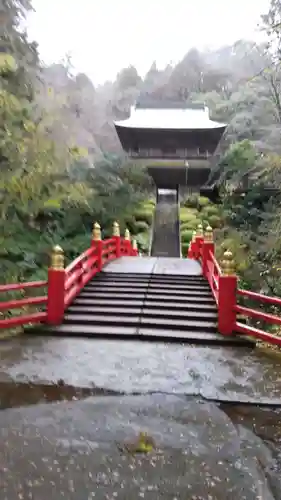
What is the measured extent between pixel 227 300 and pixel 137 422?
132 inches

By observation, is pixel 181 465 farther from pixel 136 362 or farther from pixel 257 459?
pixel 136 362

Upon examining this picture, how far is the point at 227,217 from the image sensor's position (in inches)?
872

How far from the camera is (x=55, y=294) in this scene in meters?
6.86

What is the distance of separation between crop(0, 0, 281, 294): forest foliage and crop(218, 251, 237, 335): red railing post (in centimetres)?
303

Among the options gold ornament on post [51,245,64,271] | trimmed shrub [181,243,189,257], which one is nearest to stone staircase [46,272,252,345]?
gold ornament on post [51,245,64,271]

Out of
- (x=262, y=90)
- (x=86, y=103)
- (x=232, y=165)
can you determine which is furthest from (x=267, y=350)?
(x=86, y=103)

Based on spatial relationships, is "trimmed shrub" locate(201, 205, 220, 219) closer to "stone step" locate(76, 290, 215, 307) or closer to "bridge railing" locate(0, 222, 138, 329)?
"bridge railing" locate(0, 222, 138, 329)

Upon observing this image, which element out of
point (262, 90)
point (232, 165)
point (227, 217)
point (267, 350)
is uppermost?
point (262, 90)

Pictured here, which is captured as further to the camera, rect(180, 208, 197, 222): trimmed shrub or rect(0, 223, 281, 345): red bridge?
rect(180, 208, 197, 222): trimmed shrub

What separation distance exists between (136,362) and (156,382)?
0.68 meters

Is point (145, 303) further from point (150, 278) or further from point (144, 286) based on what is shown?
point (150, 278)

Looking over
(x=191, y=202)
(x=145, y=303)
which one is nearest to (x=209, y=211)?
(x=191, y=202)

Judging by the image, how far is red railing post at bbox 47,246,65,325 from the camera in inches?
269

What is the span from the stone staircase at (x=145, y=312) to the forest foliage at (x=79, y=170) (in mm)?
2118
